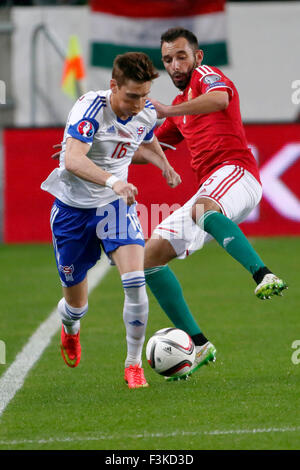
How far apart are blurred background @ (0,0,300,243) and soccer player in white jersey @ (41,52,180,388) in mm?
7606

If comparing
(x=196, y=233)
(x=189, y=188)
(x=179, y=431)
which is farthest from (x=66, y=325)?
(x=189, y=188)

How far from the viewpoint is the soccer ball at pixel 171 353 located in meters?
5.79

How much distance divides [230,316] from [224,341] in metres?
1.19

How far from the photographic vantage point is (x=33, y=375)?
621 cm

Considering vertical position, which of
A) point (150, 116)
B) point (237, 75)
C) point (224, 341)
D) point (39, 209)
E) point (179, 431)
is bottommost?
point (39, 209)

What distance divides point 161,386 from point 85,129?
1.56 metres

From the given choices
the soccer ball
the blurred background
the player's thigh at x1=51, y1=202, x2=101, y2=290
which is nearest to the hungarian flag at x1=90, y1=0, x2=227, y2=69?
the blurred background

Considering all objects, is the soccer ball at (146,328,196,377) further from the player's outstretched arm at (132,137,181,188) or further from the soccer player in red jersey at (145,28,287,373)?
the player's outstretched arm at (132,137,181,188)

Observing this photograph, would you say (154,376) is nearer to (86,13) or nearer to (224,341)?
(224,341)

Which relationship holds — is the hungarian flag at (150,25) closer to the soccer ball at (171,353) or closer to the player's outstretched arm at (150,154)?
the player's outstretched arm at (150,154)

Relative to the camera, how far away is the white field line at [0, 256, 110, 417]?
5.71 m

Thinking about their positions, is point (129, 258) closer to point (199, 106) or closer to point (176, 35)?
Result: point (199, 106)

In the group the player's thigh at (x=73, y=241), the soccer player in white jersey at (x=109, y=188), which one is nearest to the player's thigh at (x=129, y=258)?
the soccer player in white jersey at (x=109, y=188)

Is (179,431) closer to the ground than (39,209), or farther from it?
farther from it
